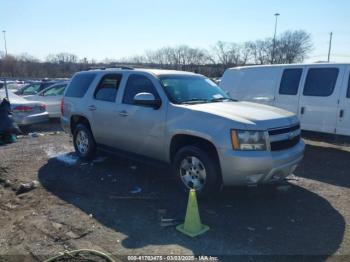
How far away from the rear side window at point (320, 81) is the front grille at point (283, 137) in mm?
3225

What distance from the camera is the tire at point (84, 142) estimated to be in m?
7.18

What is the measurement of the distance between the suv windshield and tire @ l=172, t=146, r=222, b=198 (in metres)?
0.89

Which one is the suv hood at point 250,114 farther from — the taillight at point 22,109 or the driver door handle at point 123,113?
the taillight at point 22,109

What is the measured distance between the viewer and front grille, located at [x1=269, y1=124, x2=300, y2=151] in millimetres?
4770

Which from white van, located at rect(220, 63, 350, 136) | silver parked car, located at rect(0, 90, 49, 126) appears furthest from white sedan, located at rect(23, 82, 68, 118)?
white van, located at rect(220, 63, 350, 136)

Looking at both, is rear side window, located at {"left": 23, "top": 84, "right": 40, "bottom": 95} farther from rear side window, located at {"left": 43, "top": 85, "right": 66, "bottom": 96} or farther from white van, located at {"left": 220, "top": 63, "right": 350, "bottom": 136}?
white van, located at {"left": 220, "top": 63, "right": 350, "bottom": 136}

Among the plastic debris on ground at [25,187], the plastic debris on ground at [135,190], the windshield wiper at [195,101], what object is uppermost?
the windshield wiper at [195,101]

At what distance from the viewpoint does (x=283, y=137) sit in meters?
4.93

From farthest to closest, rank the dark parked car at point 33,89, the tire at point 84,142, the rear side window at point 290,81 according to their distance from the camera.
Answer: the dark parked car at point 33,89 < the rear side window at point 290,81 < the tire at point 84,142

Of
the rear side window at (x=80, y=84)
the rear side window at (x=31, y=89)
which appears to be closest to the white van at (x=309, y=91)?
the rear side window at (x=80, y=84)

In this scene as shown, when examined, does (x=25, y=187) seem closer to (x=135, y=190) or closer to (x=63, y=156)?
(x=135, y=190)

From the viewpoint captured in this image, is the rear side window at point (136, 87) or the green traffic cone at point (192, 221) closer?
the green traffic cone at point (192, 221)

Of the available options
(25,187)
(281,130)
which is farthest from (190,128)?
(25,187)

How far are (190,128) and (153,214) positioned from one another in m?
1.31
